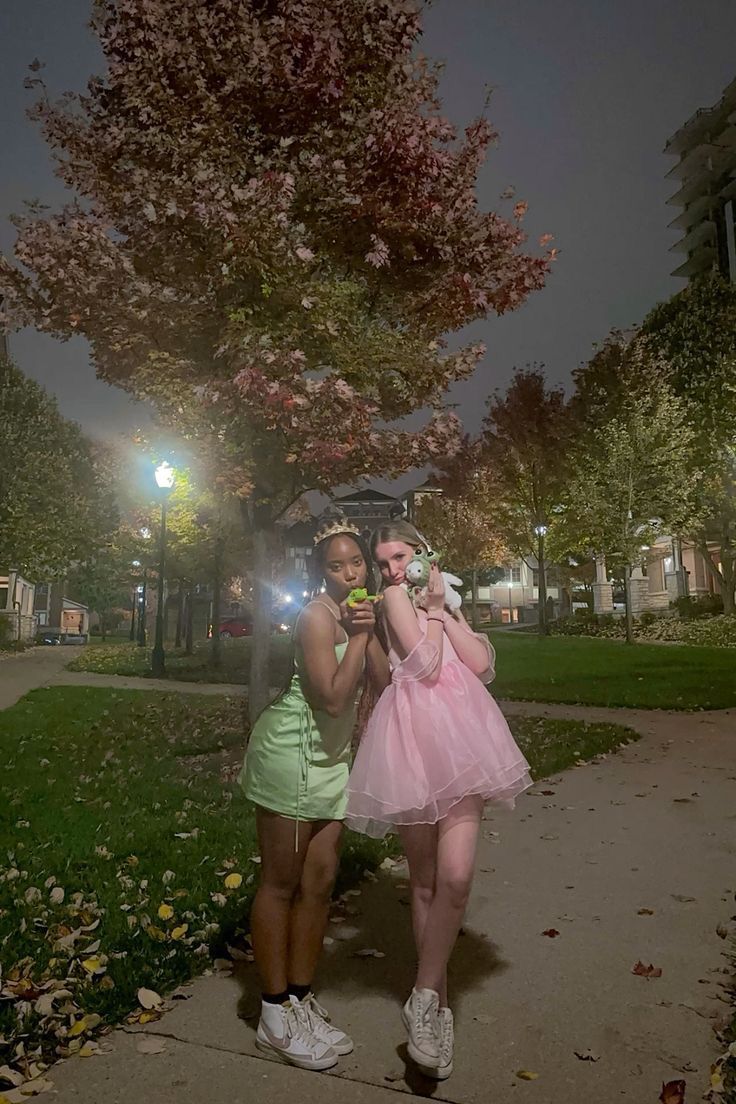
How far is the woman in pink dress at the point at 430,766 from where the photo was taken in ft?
9.98

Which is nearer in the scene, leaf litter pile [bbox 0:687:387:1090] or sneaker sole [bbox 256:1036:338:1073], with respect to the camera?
sneaker sole [bbox 256:1036:338:1073]

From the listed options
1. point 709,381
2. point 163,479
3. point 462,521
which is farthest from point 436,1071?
point 462,521

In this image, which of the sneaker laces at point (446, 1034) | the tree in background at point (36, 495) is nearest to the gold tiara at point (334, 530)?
the sneaker laces at point (446, 1034)

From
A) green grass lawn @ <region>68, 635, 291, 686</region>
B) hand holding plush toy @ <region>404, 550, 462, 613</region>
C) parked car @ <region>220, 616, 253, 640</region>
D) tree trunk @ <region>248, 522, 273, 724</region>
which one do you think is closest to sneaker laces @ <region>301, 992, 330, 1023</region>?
hand holding plush toy @ <region>404, 550, 462, 613</region>

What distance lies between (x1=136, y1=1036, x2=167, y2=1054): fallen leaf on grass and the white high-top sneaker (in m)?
0.42

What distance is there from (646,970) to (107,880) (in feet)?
11.9

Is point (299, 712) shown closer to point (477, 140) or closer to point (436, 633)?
point (436, 633)

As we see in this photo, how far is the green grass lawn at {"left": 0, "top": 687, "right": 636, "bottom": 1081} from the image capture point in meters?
3.74

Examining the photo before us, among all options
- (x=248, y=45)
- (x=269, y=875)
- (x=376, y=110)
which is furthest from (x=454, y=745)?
(x=248, y=45)

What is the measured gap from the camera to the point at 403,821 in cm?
310

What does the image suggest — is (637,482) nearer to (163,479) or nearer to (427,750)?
(163,479)

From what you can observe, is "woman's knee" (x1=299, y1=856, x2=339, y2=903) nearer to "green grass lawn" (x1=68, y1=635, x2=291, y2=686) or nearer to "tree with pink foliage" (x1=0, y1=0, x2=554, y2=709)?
"tree with pink foliage" (x1=0, y1=0, x2=554, y2=709)

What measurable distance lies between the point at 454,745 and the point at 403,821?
38 cm

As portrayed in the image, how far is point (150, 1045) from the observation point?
10.5ft
